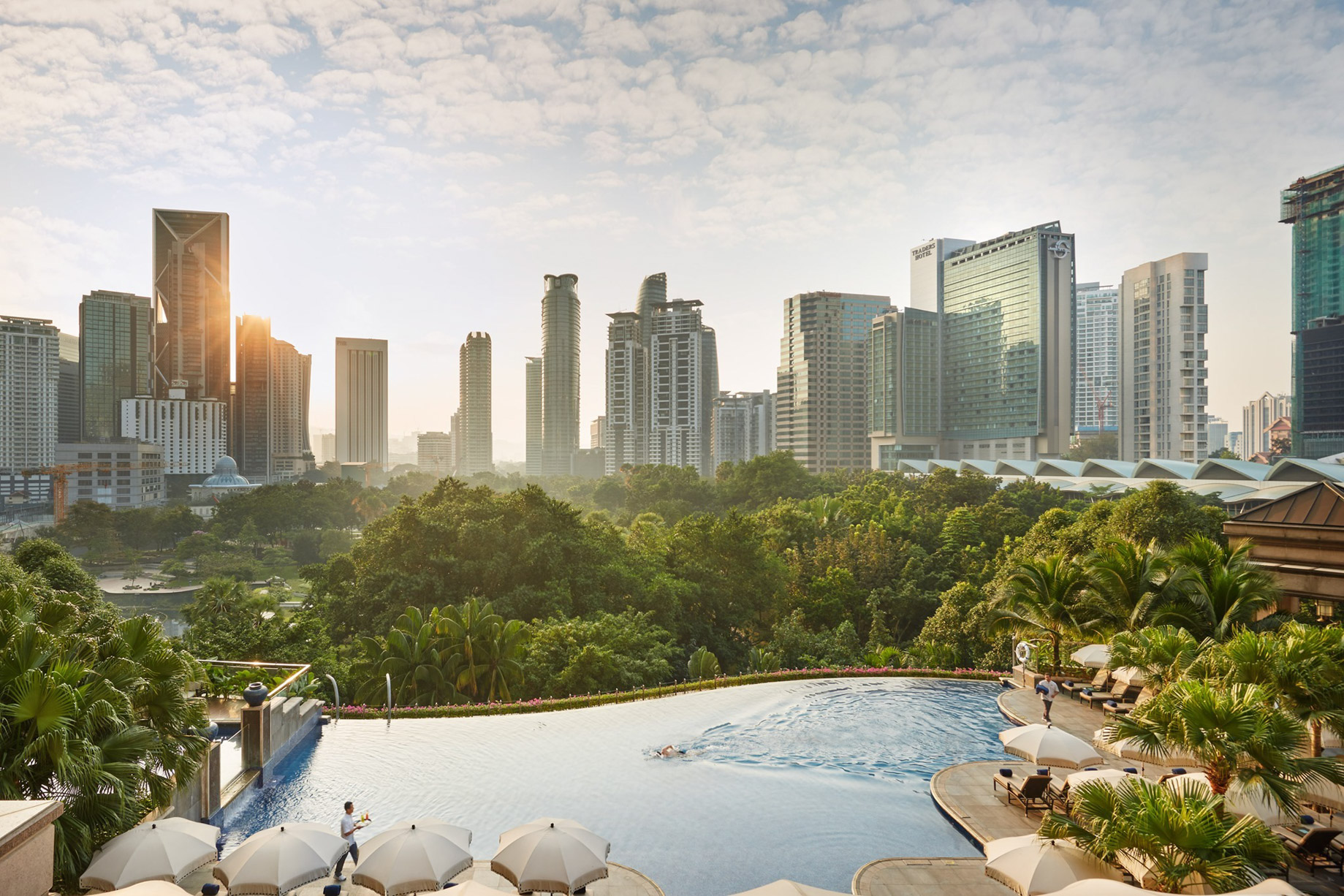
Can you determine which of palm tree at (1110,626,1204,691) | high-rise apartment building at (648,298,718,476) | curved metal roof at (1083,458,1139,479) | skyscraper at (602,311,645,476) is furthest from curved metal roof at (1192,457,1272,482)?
skyscraper at (602,311,645,476)

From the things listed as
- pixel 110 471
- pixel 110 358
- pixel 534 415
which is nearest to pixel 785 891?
pixel 110 471

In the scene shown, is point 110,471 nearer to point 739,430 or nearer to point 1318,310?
point 739,430

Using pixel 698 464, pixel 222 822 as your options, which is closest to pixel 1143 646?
pixel 222 822

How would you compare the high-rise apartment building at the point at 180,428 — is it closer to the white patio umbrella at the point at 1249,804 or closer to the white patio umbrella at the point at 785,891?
the white patio umbrella at the point at 785,891

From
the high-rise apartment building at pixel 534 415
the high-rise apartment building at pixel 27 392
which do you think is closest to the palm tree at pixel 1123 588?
the high-rise apartment building at pixel 27 392

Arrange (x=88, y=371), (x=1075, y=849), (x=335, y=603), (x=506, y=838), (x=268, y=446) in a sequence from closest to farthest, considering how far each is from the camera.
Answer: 1. (x=1075, y=849)
2. (x=506, y=838)
3. (x=335, y=603)
4. (x=88, y=371)
5. (x=268, y=446)

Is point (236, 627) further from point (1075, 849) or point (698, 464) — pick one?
point (698, 464)

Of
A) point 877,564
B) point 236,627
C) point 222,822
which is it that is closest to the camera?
point 222,822
